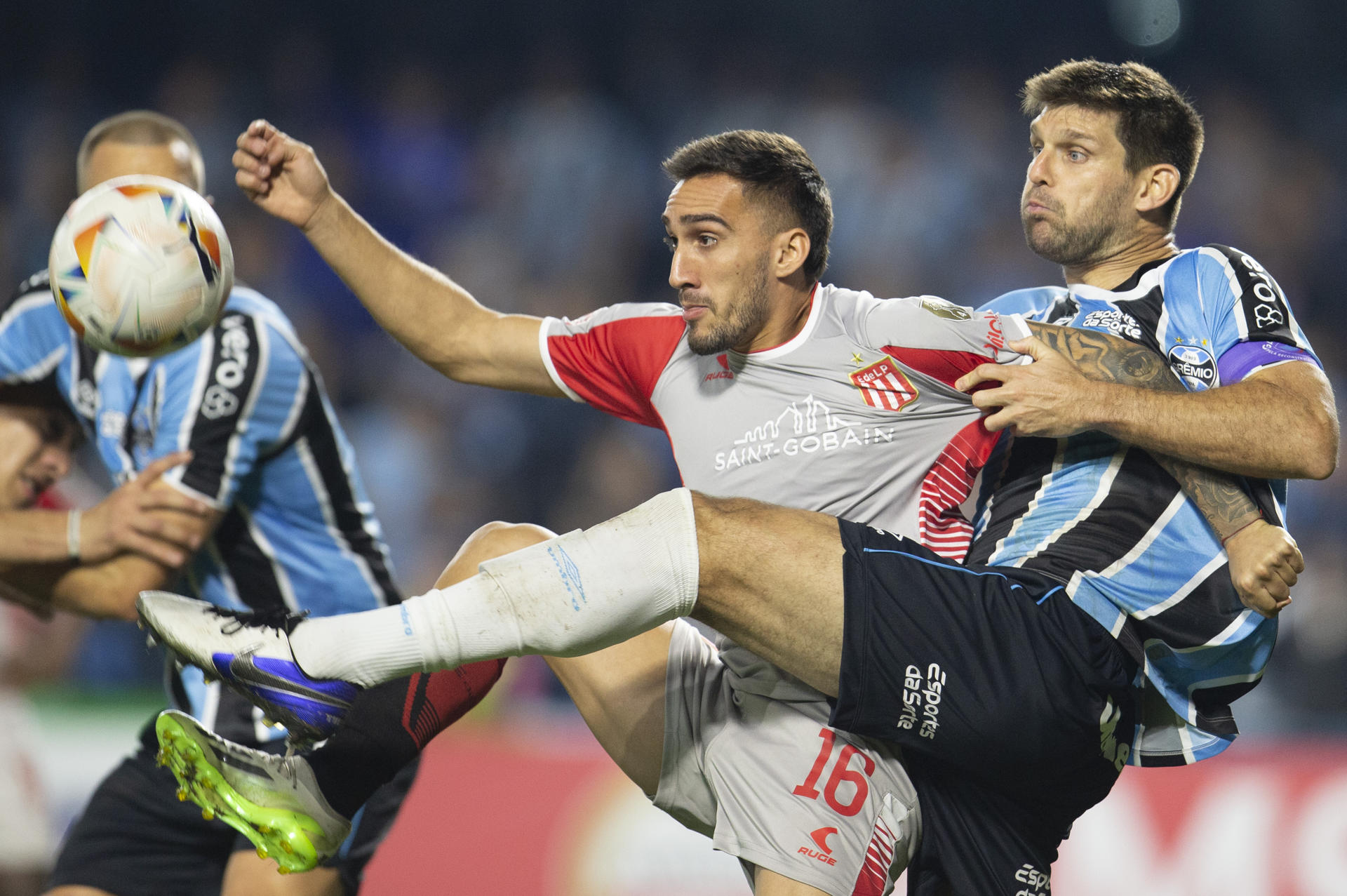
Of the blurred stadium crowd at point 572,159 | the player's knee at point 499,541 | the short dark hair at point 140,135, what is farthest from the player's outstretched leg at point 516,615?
the blurred stadium crowd at point 572,159

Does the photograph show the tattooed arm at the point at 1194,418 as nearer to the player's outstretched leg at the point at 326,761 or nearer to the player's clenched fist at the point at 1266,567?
the player's clenched fist at the point at 1266,567

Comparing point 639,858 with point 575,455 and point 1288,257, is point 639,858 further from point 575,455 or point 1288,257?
point 1288,257

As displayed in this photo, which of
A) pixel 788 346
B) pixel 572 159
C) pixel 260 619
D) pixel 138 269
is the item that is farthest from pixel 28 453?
pixel 572 159

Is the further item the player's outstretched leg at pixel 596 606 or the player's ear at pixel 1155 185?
the player's ear at pixel 1155 185

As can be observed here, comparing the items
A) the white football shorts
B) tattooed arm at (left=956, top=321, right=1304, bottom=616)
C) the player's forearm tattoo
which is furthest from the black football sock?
the player's forearm tattoo

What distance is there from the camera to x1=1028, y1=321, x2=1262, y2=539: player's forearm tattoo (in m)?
3.15

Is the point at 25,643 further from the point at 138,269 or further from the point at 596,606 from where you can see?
the point at 596,606

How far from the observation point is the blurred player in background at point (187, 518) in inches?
150

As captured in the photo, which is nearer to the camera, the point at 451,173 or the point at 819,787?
the point at 819,787

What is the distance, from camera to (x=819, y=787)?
3146mm

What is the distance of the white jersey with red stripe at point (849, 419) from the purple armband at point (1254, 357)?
0.50 metres

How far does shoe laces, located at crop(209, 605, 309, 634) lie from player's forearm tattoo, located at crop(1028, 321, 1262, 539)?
1869mm

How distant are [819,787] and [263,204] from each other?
7.05 feet

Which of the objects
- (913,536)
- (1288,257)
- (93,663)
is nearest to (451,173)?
(93,663)
